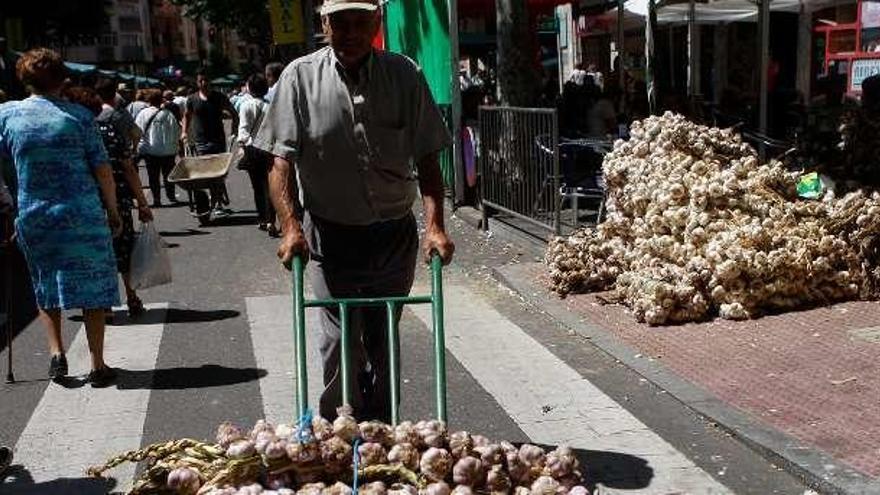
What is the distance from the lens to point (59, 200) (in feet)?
18.7

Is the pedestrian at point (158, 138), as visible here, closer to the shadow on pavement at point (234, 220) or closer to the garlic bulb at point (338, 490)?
the shadow on pavement at point (234, 220)

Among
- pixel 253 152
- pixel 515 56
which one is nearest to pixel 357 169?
pixel 515 56

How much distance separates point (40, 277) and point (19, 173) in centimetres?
64

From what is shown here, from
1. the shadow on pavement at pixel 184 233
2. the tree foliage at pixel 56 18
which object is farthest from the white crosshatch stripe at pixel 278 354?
the tree foliage at pixel 56 18

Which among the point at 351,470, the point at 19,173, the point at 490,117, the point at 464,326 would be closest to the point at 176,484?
the point at 351,470

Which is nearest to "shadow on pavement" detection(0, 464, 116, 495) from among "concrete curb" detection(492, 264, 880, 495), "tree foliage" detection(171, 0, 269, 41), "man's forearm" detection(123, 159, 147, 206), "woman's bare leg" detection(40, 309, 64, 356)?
"woman's bare leg" detection(40, 309, 64, 356)

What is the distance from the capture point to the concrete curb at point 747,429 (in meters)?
3.99

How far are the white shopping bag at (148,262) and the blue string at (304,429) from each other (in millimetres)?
4727

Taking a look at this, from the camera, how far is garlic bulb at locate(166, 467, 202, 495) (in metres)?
2.49

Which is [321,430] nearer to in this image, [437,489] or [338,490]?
[338,490]

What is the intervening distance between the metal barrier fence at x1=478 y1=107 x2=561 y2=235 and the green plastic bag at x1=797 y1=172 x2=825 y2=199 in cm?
210

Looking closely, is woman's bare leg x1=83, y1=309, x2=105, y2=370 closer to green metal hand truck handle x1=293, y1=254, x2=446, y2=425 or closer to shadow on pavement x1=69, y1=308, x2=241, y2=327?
shadow on pavement x1=69, y1=308, x2=241, y2=327

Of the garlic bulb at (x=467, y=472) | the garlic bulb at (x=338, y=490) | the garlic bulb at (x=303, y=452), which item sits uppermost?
the garlic bulb at (x=303, y=452)

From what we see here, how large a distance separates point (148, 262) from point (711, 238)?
4.08 metres
